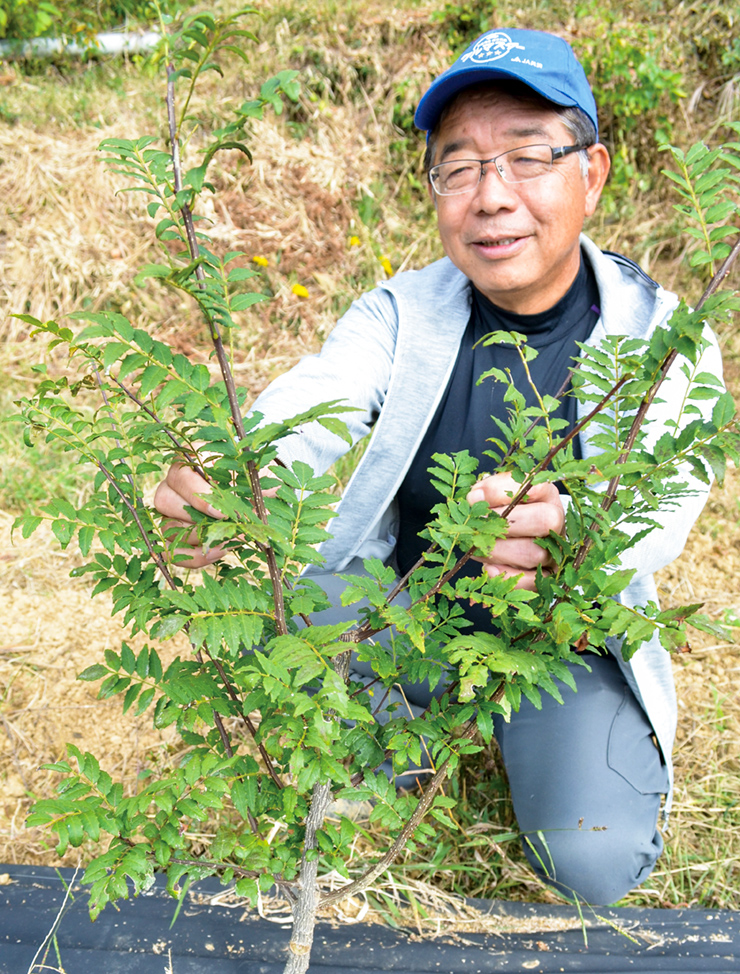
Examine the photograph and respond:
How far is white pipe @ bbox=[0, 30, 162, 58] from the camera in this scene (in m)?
5.43

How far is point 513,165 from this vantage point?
1706 millimetres

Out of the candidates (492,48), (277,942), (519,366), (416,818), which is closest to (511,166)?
(492,48)

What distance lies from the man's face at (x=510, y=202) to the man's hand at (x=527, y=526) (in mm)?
850

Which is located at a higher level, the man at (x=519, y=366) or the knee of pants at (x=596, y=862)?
the man at (x=519, y=366)

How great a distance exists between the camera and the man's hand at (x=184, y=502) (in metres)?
0.98

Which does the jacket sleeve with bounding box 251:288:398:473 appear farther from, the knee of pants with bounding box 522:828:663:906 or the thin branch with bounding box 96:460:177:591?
the knee of pants with bounding box 522:828:663:906

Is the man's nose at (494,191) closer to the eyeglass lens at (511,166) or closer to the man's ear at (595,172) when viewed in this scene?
the eyeglass lens at (511,166)

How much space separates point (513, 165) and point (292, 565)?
3.87 ft

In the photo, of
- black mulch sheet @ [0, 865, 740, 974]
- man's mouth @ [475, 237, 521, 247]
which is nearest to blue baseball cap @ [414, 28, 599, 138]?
man's mouth @ [475, 237, 521, 247]

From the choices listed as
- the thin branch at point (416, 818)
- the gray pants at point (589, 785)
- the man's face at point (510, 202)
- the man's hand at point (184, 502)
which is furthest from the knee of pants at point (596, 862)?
the man's face at point (510, 202)

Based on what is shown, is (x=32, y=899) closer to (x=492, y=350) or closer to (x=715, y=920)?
(x=715, y=920)

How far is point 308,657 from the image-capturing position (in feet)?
2.44

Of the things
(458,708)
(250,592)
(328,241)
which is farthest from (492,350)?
(328,241)

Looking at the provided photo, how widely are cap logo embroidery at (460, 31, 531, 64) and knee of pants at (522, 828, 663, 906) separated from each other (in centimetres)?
174
